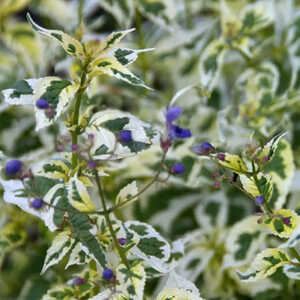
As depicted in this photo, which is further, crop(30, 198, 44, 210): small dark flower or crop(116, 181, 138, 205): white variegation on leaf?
crop(116, 181, 138, 205): white variegation on leaf

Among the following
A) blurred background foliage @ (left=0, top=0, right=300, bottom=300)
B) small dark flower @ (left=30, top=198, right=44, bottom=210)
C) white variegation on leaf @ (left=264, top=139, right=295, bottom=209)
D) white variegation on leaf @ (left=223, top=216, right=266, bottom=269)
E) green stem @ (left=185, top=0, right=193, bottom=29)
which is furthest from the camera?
green stem @ (left=185, top=0, right=193, bottom=29)

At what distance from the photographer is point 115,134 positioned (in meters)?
0.98

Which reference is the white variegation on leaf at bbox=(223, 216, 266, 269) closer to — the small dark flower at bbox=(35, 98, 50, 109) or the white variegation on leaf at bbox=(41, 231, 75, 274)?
the white variegation on leaf at bbox=(41, 231, 75, 274)

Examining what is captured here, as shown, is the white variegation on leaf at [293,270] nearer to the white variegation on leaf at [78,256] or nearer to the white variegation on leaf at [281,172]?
the white variegation on leaf at [281,172]

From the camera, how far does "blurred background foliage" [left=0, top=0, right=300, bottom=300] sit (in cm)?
153

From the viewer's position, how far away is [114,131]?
999 mm

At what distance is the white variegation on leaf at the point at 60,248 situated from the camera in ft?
3.37

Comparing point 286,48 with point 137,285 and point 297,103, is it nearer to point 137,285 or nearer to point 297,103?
point 297,103

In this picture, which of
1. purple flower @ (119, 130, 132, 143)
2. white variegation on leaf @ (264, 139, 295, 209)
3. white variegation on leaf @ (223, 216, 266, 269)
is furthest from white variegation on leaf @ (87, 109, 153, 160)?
white variegation on leaf @ (223, 216, 266, 269)

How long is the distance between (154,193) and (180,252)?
0.61m

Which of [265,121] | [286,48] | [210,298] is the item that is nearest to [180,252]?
[210,298]

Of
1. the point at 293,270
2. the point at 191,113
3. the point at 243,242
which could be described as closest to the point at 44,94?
the point at 293,270

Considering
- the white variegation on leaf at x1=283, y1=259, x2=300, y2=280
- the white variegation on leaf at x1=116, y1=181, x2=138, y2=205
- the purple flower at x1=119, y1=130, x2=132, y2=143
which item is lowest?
the white variegation on leaf at x1=283, y1=259, x2=300, y2=280

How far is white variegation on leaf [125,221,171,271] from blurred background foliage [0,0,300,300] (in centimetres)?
32
